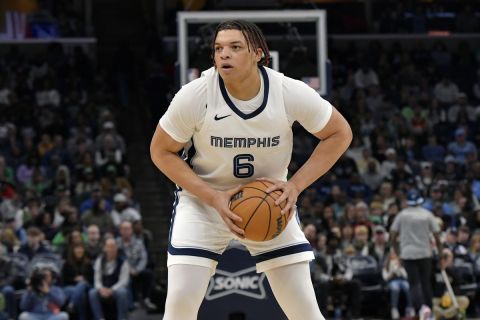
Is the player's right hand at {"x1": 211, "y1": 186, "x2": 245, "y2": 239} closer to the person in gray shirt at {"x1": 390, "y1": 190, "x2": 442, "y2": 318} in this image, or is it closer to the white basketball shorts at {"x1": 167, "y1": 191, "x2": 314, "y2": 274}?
the white basketball shorts at {"x1": 167, "y1": 191, "x2": 314, "y2": 274}

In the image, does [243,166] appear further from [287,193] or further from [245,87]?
[245,87]

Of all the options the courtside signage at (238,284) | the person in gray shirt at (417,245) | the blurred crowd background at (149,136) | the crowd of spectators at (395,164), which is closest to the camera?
the courtside signage at (238,284)

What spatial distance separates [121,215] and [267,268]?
1049 cm

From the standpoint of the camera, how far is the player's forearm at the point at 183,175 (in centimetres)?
576

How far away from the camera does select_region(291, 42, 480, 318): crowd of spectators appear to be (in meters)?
15.4

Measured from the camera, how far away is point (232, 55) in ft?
18.6

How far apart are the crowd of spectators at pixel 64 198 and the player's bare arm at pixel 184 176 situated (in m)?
7.74

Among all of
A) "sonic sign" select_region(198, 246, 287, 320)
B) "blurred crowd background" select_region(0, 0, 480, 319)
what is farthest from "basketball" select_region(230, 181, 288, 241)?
"blurred crowd background" select_region(0, 0, 480, 319)

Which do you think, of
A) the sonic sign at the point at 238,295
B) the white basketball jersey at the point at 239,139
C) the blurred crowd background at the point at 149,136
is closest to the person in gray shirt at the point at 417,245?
the blurred crowd background at the point at 149,136

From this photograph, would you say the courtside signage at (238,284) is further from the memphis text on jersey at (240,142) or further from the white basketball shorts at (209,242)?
the memphis text on jersey at (240,142)

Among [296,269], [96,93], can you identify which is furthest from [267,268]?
[96,93]

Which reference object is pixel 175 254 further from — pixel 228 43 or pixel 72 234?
pixel 72 234

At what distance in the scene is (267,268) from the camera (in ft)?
19.6

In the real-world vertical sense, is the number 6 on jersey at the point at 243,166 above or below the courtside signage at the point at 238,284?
above
